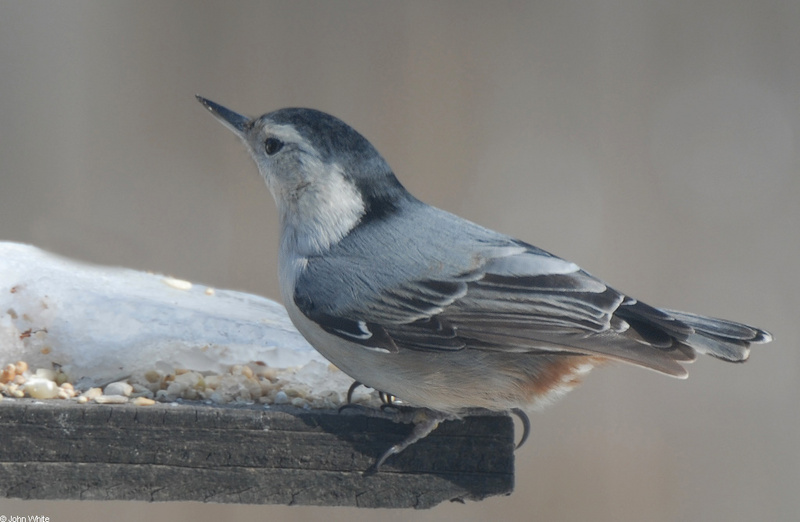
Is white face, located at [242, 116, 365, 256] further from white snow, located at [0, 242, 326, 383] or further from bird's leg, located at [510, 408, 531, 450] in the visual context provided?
bird's leg, located at [510, 408, 531, 450]

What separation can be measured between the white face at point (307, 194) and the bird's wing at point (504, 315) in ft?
0.45

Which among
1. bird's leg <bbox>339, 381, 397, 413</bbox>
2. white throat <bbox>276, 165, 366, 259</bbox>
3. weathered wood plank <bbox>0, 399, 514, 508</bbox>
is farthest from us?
white throat <bbox>276, 165, 366, 259</bbox>

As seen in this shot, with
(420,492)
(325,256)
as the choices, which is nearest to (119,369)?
(325,256)

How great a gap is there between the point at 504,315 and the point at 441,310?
0.38ft

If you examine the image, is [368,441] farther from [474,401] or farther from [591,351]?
[591,351]

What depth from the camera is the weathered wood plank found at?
4.65ft

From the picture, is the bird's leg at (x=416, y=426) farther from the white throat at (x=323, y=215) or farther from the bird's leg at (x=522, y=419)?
the white throat at (x=323, y=215)

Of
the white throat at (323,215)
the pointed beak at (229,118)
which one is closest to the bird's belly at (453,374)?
A: the white throat at (323,215)

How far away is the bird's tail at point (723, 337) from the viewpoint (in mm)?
1693

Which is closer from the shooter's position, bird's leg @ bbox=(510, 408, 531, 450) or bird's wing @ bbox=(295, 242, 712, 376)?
bird's wing @ bbox=(295, 242, 712, 376)

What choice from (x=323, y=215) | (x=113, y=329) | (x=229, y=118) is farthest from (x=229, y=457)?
(x=229, y=118)

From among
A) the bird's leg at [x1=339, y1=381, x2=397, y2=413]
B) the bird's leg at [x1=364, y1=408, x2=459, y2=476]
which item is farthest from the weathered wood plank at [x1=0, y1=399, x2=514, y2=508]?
the bird's leg at [x1=339, y1=381, x2=397, y2=413]

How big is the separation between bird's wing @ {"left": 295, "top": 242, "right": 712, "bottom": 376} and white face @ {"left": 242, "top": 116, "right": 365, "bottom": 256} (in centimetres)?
14

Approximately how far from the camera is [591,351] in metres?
1.54
